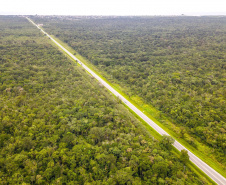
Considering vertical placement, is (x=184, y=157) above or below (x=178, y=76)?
below

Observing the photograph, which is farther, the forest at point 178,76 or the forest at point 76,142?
the forest at point 178,76

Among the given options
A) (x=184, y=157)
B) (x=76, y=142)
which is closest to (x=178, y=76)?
(x=184, y=157)

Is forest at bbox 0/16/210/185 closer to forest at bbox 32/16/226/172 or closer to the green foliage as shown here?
the green foliage

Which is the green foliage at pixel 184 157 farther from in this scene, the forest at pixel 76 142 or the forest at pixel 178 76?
the forest at pixel 178 76

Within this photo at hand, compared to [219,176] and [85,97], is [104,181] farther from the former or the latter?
[85,97]

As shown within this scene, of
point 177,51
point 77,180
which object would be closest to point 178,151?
point 77,180

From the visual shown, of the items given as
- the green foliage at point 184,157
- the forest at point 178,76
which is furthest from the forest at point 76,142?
the forest at point 178,76

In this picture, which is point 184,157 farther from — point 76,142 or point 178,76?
point 178,76
